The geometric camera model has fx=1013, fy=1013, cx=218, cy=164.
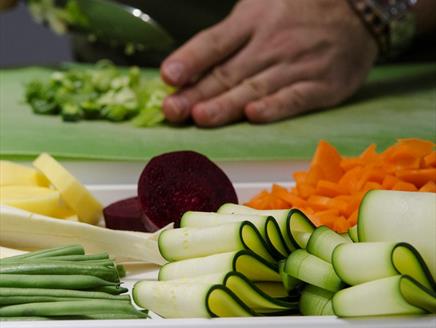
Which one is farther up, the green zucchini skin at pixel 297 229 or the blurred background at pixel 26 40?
the blurred background at pixel 26 40

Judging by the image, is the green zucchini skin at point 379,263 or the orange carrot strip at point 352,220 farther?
the orange carrot strip at point 352,220

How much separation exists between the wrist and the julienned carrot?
1.07m

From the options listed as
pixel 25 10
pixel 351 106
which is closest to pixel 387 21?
pixel 351 106

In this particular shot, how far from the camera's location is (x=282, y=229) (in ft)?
3.89

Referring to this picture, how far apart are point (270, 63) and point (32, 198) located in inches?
42.2

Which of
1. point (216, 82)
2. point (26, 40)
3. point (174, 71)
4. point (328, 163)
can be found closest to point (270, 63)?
point (216, 82)

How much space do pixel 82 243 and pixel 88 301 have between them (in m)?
0.35

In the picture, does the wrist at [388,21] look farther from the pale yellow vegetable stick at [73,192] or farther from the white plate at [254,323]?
the white plate at [254,323]

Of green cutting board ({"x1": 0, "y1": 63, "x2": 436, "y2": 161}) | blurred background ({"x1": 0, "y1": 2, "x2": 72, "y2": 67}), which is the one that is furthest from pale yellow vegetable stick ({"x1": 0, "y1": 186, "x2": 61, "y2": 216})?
blurred background ({"x1": 0, "y1": 2, "x2": 72, "y2": 67})

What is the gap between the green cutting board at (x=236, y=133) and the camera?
6.45 ft

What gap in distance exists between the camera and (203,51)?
95.7 inches

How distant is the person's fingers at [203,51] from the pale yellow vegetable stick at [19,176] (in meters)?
0.73

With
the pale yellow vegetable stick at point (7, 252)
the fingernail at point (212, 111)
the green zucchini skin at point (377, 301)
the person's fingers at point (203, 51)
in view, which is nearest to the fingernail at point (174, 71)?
the person's fingers at point (203, 51)

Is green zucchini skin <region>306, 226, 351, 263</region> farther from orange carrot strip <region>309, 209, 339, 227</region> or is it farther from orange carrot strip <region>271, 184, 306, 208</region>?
orange carrot strip <region>271, 184, 306, 208</region>
